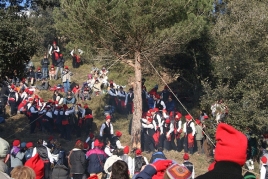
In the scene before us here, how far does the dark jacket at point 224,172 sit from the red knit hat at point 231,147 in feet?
0.11

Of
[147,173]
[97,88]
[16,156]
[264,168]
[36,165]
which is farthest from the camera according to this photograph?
[97,88]

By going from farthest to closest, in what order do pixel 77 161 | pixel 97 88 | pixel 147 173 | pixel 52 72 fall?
pixel 52 72 < pixel 97 88 < pixel 77 161 < pixel 147 173

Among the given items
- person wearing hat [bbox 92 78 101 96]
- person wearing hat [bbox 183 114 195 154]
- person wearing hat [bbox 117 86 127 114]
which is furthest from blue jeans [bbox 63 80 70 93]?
person wearing hat [bbox 183 114 195 154]

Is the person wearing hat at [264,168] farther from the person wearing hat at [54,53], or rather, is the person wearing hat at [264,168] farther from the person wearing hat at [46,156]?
the person wearing hat at [54,53]

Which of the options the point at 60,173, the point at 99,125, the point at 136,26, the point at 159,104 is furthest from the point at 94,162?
the point at 99,125

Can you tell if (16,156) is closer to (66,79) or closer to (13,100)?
(13,100)

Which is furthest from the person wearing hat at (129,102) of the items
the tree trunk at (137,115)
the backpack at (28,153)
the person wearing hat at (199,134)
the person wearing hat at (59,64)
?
the backpack at (28,153)

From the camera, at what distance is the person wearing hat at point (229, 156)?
9.82ft

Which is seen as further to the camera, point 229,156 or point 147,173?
point 147,173

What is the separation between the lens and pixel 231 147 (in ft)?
10.1

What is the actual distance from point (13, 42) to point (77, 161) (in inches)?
176

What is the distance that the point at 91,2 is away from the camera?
16.0m

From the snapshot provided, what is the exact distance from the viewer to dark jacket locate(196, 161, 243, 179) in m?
2.97

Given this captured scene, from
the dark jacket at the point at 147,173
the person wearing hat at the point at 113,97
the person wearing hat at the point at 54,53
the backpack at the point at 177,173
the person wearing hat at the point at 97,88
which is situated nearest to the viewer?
the backpack at the point at 177,173
